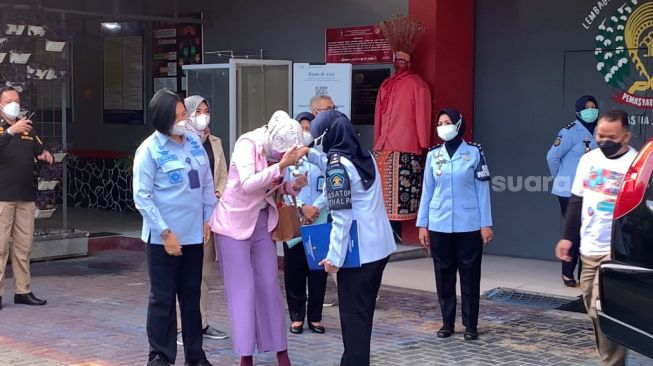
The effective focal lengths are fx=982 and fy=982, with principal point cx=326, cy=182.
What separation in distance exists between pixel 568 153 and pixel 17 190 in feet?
18.6

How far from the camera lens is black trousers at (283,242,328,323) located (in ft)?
27.7

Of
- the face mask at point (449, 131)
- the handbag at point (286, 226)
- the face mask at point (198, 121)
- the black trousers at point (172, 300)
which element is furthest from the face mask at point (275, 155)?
the face mask at point (449, 131)

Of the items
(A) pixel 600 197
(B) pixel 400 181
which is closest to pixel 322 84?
(B) pixel 400 181

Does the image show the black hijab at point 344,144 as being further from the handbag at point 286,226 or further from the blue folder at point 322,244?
the handbag at point 286,226

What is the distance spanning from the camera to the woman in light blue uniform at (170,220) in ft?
22.0

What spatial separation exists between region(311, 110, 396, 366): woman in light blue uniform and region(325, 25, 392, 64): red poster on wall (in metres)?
6.69

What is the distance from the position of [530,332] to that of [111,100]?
418 inches

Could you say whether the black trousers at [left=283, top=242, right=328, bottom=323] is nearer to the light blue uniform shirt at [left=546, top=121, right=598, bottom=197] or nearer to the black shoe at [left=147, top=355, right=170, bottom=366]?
the black shoe at [left=147, top=355, right=170, bottom=366]

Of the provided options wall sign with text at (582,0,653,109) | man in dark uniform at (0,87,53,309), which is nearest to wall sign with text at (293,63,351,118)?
wall sign with text at (582,0,653,109)

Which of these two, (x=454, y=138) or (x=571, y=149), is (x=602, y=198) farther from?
(x=571, y=149)

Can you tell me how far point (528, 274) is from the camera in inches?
440

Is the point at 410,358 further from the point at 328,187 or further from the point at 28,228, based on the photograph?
the point at 28,228

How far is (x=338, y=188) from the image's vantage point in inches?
237

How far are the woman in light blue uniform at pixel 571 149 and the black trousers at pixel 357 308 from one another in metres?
4.65
